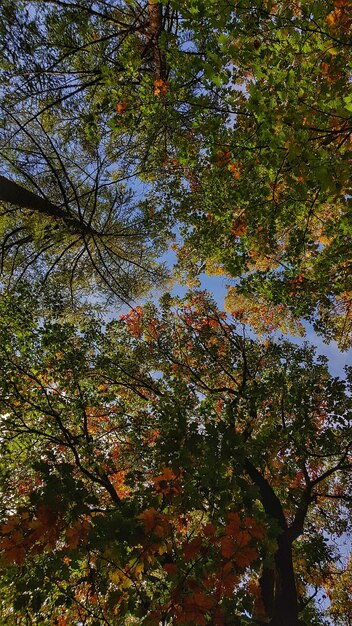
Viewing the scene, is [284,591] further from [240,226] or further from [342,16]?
[342,16]

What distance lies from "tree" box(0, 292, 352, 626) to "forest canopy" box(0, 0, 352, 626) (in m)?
0.04

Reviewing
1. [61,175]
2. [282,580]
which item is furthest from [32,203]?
[282,580]

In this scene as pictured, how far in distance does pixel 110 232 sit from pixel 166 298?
8.56ft

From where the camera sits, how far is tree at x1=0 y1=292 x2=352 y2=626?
145 inches

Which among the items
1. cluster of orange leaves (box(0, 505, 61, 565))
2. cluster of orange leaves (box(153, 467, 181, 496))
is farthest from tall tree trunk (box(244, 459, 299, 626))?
cluster of orange leaves (box(0, 505, 61, 565))

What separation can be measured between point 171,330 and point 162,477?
6062 millimetres

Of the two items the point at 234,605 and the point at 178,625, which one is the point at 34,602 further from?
the point at 234,605

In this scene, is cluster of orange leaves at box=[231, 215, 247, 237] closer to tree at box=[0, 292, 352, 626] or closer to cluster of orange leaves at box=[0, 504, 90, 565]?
tree at box=[0, 292, 352, 626]

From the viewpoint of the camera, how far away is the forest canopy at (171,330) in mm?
3812

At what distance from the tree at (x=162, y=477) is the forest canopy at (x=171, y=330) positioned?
4 cm

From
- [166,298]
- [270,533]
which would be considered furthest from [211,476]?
[166,298]

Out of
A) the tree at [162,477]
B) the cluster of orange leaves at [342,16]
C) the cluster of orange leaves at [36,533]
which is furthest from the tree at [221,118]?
the cluster of orange leaves at [36,533]

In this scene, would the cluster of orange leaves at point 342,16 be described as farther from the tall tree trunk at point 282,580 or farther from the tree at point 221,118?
the tall tree trunk at point 282,580

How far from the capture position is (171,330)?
10.1m
